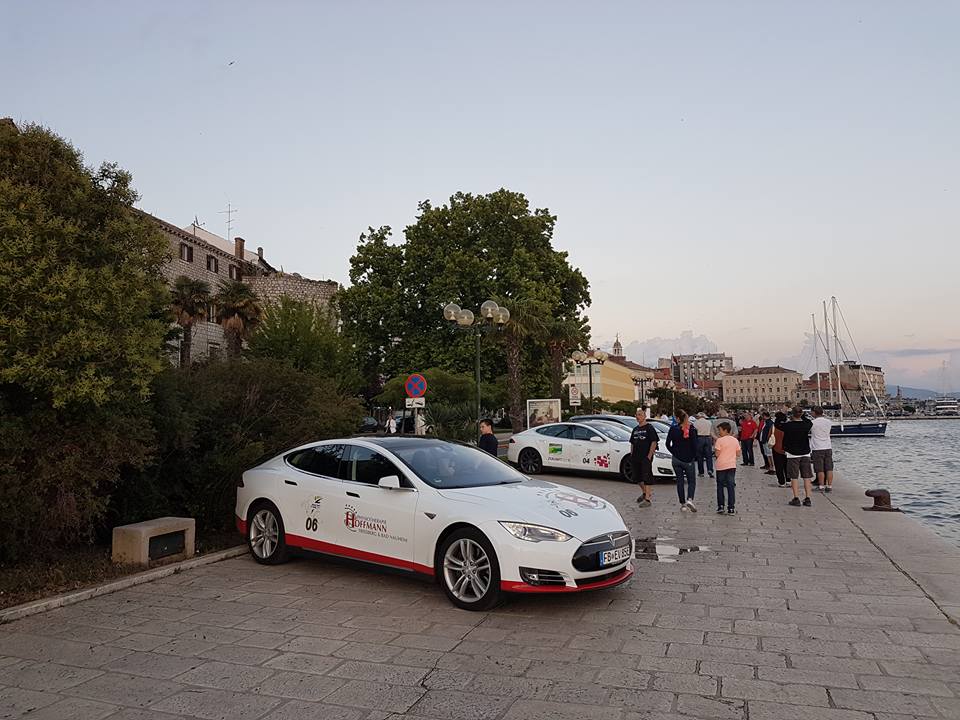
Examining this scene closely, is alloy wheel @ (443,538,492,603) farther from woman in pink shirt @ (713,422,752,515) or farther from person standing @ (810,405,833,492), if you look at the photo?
person standing @ (810,405,833,492)

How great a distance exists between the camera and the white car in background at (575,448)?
18250 mm

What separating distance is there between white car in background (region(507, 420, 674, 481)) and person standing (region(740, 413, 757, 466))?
15.8ft

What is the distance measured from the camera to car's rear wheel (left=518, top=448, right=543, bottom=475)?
19.2 m

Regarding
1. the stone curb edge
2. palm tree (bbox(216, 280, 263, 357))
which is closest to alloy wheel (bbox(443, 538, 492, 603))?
the stone curb edge

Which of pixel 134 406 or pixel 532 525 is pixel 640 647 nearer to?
pixel 532 525

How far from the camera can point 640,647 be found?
5.15 m

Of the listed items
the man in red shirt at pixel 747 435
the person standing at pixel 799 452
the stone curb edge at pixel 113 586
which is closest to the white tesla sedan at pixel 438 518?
the stone curb edge at pixel 113 586

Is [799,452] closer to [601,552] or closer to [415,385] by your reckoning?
[415,385]

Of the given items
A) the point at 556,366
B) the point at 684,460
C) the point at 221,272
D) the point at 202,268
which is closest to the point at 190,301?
the point at 202,268

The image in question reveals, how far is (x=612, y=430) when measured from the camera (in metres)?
18.9

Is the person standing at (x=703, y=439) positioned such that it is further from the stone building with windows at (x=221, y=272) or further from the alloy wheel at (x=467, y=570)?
the stone building with windows at (x=221, y=272)

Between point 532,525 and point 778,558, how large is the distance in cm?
397

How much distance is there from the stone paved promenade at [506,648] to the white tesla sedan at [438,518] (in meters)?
0.32

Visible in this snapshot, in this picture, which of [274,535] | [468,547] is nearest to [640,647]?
[468,547]
